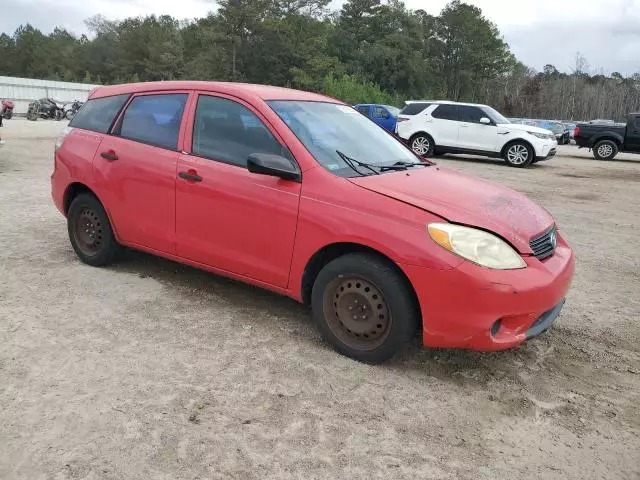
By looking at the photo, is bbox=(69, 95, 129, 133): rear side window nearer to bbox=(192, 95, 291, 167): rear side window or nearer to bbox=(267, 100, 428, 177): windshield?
bbox=(192, 95, 291, 167): rear side window

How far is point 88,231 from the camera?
4.97 meters

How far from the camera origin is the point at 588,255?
6215 mm

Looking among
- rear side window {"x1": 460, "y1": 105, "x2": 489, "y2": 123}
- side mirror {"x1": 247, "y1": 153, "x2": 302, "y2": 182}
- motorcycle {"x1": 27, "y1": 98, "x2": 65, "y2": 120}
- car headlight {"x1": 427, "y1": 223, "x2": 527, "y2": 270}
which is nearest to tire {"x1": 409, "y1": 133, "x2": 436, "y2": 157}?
rear side window {"x1": 460, "y1": 105, "x2": 489, "y2": 123}

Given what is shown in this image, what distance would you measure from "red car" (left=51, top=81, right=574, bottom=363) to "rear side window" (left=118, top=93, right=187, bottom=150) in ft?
0.04

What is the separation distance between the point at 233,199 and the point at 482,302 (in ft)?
5.83

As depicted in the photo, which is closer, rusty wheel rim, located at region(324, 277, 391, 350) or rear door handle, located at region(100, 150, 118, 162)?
rusty wheel rim, located at region(324, 277, 391, 350)

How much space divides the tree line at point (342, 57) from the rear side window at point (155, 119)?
4365cm

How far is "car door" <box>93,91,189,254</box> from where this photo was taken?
425cm

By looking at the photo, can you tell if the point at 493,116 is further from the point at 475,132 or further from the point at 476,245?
the point at 476,245

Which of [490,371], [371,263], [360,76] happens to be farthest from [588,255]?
[360,76]

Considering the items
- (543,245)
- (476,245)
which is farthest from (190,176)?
(543,245)

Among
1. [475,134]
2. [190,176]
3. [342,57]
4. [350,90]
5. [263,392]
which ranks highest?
[342,57]

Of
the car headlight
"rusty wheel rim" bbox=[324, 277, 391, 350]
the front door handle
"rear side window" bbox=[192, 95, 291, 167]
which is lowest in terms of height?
"rusty wheel rim" bbox=[324, 277, 391, 350]

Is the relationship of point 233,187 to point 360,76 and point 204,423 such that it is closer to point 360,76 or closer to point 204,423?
point 204,423
